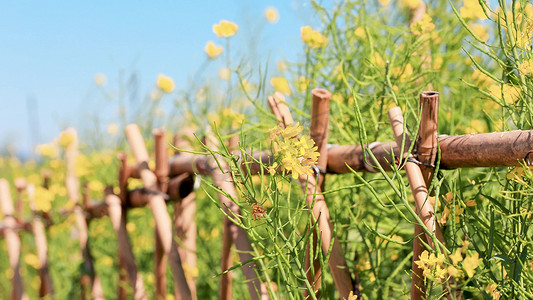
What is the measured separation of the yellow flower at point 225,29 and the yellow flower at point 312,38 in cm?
21

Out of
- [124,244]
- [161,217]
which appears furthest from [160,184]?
[124,244]

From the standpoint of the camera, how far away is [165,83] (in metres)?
2.10

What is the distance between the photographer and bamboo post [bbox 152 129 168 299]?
1.59m

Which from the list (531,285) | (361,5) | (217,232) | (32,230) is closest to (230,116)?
(361,5)

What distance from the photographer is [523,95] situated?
0.77 m

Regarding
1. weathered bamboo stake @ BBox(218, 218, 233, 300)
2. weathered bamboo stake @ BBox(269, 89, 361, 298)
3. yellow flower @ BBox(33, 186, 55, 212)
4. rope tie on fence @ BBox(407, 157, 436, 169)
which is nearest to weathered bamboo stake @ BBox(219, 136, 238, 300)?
weathered bamboo stake @ BBox(218, 218, 233, 300)

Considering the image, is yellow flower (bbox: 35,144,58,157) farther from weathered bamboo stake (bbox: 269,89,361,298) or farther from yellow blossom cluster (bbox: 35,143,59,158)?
weathered bamboo stake (bbox: 269,89,361,298)

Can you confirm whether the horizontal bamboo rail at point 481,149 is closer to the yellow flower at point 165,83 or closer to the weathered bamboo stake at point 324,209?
the weathered bamboo stake at point 324,209

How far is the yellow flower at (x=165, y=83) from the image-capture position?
2094 millimetres

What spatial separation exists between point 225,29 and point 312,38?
241 millimetres

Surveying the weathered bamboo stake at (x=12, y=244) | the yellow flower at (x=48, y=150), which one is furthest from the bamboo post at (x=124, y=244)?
the yellow flower at (x=48, y=150)

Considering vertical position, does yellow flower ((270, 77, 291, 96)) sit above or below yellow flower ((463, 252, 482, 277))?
above

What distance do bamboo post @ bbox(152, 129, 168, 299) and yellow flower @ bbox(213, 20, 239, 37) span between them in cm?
33

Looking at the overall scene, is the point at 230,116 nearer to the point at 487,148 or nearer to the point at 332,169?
the point at 332,169
